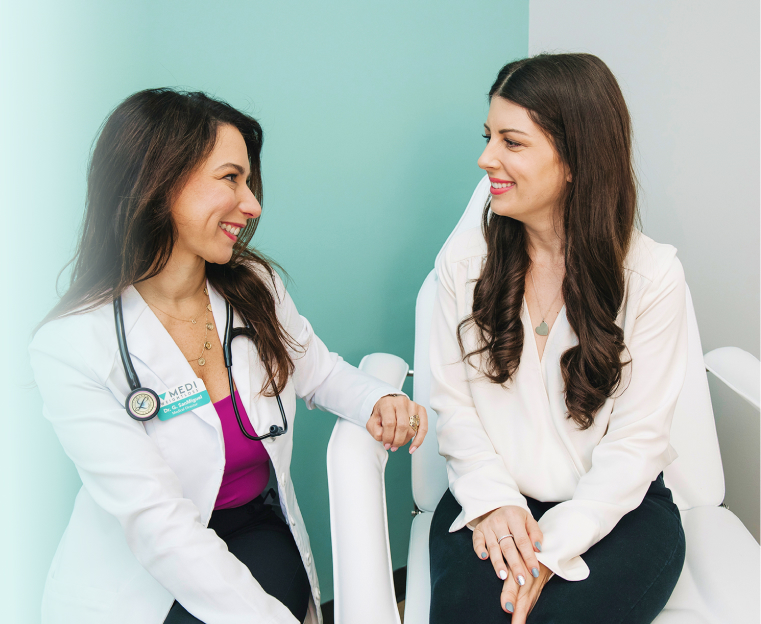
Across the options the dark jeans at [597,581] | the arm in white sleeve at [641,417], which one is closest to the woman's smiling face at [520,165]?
the arm in white sleeve at [641,417]

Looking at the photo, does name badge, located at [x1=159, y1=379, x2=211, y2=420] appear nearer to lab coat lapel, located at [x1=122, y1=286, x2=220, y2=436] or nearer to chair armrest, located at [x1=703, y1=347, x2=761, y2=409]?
lab coat lapel, located at [x1=122, y1=286, x2=220, y2=436]

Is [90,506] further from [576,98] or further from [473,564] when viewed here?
[576,98]

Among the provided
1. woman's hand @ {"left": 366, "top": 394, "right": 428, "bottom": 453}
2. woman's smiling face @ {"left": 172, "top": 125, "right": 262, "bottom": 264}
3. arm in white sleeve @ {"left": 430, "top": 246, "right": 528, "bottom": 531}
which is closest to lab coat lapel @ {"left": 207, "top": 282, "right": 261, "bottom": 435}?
woman's smiling face @ {"left": 172, "top": 125, "right": 262, "bottom": 264}

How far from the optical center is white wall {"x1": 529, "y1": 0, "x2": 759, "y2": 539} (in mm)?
1461

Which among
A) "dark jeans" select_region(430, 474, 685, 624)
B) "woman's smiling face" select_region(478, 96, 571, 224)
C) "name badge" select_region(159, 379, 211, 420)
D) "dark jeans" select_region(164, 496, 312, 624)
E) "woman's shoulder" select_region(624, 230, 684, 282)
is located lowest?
"dark jeans" select_region(164, 496, 312, 624)

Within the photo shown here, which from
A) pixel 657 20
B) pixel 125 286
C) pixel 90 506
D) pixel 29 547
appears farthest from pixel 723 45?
pixel 29 547

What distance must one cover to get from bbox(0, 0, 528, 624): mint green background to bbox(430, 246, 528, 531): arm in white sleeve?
0.40 metres

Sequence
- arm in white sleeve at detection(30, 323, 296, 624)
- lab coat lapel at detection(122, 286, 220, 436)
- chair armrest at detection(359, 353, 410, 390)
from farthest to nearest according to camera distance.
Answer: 1. chair armrest at detection(359, 353, 410, 390)
2. lab coat lapel at detection(122, 286, 220, 436)
3. arm in white sleeve at detection(30, 323, 296, 624)

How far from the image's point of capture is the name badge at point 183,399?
38.3 inches

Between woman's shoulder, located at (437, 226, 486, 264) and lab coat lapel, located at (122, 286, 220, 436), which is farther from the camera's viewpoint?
woman's shoulder, located at (437, 226, 486, 264)

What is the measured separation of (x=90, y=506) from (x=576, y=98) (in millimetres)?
1143

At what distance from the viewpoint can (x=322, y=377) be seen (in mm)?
1273

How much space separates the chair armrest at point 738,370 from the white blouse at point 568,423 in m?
0.21

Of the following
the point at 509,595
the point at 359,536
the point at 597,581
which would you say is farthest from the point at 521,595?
the point at 359,536
